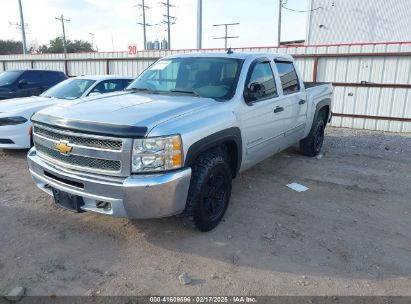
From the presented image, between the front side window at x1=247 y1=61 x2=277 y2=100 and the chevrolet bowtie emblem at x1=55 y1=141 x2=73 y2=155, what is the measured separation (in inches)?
84.9

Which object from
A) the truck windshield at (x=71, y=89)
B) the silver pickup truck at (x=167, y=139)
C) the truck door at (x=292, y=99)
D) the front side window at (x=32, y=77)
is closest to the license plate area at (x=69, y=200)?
the silver pickup truck at (x=167, y=139)

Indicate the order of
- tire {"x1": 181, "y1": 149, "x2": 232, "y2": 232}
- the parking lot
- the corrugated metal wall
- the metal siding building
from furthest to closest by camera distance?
the metal siding building
the corrugated metal wall
tire {"x1": 181, "y1": 149, "x2": 232, "y2": 232}
the parking lot

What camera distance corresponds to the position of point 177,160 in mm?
3146

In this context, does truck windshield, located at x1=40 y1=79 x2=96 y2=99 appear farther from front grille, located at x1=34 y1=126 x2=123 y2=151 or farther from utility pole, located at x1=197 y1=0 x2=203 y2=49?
utility pole, located at x1=197 y1=0 x2=203 y2=49

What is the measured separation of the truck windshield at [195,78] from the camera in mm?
4183

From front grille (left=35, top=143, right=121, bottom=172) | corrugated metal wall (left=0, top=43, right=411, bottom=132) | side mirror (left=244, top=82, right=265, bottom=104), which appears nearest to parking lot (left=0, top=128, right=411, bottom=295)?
front grille (left=35, top=143, right=121, bottom=172)

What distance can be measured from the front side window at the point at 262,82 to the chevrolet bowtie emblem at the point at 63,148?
7.08 feet

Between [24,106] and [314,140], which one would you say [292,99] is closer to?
[314,140]

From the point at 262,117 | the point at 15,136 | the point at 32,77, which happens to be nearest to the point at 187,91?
the point at 262,117

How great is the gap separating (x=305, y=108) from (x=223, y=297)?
4080 millimetres

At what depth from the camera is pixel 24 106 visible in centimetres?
666

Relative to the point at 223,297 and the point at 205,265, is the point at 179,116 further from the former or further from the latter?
the point at 223,297

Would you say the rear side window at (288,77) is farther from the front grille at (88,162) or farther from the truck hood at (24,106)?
the truck hood at (24,106)

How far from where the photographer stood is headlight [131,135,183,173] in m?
3.03
